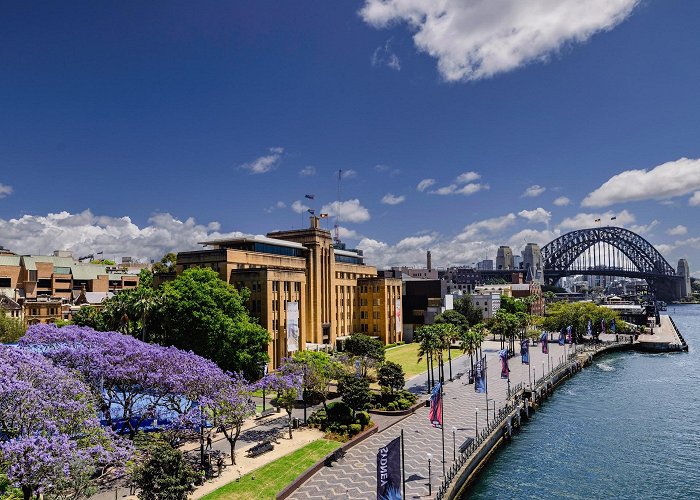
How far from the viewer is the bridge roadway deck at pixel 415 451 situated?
42.2 m

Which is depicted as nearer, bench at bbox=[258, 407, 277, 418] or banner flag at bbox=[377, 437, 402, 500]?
banner flag at bbox=[377, 437, 402, 500]

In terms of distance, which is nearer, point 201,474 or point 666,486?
point 201,474

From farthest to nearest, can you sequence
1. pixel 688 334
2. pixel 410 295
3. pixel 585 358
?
1. pixel 688 334
2. pixel 410 295
3. pixel 585 358

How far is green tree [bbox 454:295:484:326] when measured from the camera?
172m

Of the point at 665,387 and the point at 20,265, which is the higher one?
the point at 20,265

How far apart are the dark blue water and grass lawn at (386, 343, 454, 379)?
25.3 m

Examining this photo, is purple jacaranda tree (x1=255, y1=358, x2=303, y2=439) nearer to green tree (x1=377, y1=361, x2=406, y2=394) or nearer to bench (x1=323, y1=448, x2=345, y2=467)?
bench (x1=323, y1=448, x2=345, y2=467)

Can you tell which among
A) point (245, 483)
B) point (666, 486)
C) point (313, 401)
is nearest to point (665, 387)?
point (666, 486)

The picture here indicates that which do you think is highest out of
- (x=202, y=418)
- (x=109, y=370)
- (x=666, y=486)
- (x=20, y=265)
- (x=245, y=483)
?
(x=20, y=265)

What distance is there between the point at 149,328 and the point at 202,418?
3854 cm

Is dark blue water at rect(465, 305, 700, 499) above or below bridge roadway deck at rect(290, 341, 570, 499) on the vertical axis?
below

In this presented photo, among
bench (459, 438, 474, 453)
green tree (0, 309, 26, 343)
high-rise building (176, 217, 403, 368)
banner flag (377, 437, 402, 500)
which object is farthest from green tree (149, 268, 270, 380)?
banner flag (377, 437, 402, 500)

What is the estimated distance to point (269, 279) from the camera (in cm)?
9031

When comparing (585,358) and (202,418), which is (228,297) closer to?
(202,418)
